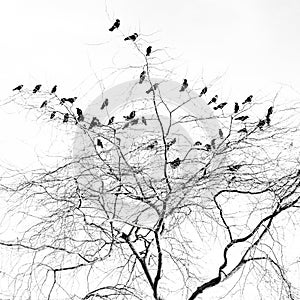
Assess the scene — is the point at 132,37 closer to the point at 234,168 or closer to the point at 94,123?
the point at 94,123

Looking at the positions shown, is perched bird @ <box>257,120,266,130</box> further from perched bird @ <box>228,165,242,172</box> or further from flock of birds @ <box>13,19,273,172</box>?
perched bird @ <box>228,165,242,172</box>

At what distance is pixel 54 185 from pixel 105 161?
0.61 ft

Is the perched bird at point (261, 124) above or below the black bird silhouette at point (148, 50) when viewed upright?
below

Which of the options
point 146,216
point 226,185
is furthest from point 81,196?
point 226,185

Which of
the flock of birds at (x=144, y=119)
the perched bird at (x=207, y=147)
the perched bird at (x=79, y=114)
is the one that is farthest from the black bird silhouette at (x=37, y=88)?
the perched bird at (x=207, y=147)

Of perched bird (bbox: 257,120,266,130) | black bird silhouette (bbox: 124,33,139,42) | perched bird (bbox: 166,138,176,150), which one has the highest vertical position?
black bird silhouette (bbox: 124,33,139,42)

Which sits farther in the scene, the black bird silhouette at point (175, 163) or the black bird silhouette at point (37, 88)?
the black bird silhouette at point (37, 88)

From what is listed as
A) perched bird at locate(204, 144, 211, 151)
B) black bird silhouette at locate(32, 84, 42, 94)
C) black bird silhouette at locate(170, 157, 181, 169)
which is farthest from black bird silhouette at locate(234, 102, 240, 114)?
black bird silhouette at locate(32, 84, 42, 94)

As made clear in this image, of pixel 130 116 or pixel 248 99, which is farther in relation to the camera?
pixel 248 99

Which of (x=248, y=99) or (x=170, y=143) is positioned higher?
(x=248, y=99)

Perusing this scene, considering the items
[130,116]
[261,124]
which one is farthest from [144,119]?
[261,124]

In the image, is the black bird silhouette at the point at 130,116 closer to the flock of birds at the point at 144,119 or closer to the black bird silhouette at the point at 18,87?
the flock of birds at the point at 144,119

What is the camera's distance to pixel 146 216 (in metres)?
1.71

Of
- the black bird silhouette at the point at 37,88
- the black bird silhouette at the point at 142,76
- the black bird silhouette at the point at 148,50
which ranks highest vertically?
the black bird silhouette at the point at 148,50
